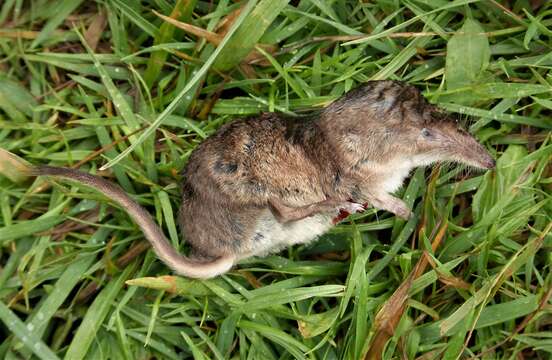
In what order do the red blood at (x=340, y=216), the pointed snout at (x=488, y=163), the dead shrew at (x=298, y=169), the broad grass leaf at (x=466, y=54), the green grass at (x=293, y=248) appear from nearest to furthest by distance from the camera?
1. the dead shrew at (x=298, y=169)
2. the pointed snout at (x=488, y=163)
3. the red blood at (x=340, y=216)
4. the green grass at (x=293, y=248)
5. the broad grass leaf at (x=466, y=54)

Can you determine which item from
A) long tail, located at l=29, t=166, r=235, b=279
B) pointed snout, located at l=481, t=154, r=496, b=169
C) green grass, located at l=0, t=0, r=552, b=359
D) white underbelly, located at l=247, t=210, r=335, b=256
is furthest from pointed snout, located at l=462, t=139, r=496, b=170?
long tail, located at l=29, t=166, r=235, b=279

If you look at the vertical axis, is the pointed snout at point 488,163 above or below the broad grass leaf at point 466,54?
below

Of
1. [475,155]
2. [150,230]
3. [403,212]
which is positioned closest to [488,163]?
[475,155]

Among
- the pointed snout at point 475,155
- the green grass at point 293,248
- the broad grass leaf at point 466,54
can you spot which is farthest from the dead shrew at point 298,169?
the broad grass leaf at point 466,54

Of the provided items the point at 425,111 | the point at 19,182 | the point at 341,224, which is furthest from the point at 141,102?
the point at 425,111

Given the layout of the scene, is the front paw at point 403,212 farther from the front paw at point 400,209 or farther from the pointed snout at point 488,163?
the pointed snout at point 488,163

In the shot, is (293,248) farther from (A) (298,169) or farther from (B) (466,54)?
(B) (466,54)

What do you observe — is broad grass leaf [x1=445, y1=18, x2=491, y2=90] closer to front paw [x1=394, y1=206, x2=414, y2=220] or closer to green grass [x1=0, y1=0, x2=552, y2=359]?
green grass [x1=0, y1=0, x2=552, y2=359]

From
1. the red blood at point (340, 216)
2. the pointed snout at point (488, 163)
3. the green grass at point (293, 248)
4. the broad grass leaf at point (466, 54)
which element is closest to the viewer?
the pointed snout at point (488, 163)
